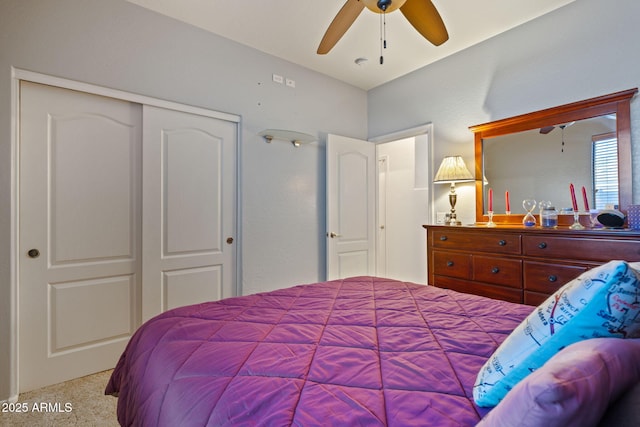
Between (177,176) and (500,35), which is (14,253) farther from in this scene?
(500,35)

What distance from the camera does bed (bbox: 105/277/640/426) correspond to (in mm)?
730

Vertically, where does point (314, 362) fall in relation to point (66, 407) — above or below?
above

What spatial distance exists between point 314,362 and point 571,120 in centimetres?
262

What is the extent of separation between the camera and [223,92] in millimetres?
2820

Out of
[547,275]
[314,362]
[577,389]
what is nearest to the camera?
[577,389]

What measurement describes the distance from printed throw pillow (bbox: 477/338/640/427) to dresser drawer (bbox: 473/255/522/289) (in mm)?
Answer: 1743

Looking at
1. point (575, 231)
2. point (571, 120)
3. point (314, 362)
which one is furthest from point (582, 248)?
point (314, 362)

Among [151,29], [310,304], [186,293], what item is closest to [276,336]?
[310,304]

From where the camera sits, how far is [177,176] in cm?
260

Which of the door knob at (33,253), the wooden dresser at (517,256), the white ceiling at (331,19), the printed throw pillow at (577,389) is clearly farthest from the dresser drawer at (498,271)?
the door knob at (33,253)

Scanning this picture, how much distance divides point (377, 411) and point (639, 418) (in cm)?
45

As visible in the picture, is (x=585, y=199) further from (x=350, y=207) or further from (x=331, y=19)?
(x=331, y=19)

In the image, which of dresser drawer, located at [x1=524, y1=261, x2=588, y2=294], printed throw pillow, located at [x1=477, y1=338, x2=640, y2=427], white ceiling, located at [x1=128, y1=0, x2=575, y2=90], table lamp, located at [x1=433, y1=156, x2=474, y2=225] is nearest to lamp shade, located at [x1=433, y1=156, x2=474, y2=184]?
table lamp, located at [x1=433, y1=156, x2=474, y2=225]

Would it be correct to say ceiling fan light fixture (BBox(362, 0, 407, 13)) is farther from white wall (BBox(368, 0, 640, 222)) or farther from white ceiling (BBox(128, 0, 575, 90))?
white wall (BBox(368, 0, 640, 222))
